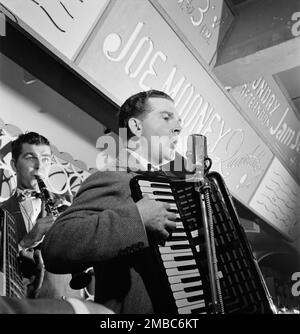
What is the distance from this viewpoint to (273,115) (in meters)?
2.80

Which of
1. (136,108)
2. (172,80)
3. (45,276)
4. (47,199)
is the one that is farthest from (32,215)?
(172,80)

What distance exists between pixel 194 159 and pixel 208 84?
1.25 metres

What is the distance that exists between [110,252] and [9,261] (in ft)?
0.85

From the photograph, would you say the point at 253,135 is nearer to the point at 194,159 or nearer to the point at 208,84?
the point at 208,84

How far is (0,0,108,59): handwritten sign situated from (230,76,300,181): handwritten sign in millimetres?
1188

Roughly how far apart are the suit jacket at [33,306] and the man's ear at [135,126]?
905mm

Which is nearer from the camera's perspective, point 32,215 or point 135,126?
point 32,215

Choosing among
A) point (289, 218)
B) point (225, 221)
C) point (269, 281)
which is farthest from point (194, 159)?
point (289, 218)

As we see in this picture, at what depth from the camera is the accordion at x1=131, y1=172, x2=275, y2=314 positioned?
40.1 inches

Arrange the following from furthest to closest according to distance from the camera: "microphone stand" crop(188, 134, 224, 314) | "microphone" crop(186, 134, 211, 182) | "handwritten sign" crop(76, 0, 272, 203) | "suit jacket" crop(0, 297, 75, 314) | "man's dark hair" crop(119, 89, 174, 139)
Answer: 1. "handwritten sign" crop(76, 0, 272, 203)
2. "man's dark hair" crop(119, 89, 174, 139)
3. "microphone" crop(186, 134, 211, 182)
4. "microphone stand" crop(188, 134, 224, 314)
5. "suit jacket" crop(0, 297, 75, 314)

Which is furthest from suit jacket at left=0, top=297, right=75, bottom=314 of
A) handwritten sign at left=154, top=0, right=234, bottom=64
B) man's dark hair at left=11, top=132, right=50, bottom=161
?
handwritten sign at left=154, top=0, right=234, bottom=64

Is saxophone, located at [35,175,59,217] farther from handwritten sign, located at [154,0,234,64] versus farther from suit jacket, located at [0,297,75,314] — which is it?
handwritten sign, located at [154,0,234,64]

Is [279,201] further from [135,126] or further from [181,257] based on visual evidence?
[181,257]
